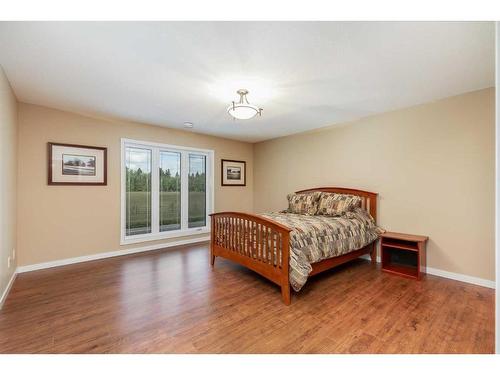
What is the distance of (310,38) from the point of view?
1705mm

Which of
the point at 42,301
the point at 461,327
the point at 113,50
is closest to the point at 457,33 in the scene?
the point at 461,327

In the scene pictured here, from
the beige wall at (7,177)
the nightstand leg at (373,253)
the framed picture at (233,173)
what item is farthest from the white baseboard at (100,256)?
the nightstand leg at (373,253)

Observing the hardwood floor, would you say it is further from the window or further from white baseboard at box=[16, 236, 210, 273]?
the window

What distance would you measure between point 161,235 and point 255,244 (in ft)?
7.99

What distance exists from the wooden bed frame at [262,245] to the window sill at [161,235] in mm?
1419

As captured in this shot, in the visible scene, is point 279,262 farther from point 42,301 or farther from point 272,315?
point 42,301

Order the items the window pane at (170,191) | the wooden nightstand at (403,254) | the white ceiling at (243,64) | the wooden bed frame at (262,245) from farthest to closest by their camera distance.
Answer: the window pane at (170,191) < the wooden nightstand at (403,254) < the wooden bed frame at (262,245) < the white ceiling at (243,64)

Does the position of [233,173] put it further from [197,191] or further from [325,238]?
[325,238]

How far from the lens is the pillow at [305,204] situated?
3.80 meters

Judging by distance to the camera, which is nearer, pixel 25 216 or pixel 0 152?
pixel 0 152

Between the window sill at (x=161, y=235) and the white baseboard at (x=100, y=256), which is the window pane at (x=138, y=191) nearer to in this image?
the window sill at (x=161, y=235)

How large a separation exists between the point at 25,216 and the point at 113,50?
8.94ft

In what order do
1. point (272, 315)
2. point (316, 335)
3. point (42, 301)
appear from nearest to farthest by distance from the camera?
point (316, 335), point (272, 315), point (42, 301)

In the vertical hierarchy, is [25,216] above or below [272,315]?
above
